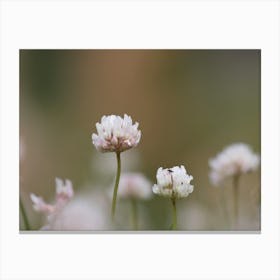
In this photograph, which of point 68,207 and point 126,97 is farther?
point 126,97

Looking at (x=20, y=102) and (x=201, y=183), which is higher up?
(x=20, y=102)

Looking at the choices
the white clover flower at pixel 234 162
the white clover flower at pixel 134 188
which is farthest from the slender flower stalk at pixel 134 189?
the white clover flower at pixel 234 162

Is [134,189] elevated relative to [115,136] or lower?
lower

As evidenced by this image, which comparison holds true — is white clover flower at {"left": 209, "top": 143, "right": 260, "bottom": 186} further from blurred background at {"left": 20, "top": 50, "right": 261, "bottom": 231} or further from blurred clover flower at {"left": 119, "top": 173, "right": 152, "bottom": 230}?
blurred clover flower at {"left": 119, "top": 173, "right": 152, "bottom": 230}

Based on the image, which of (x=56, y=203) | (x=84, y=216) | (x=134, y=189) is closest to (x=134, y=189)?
(x=134, y=189)

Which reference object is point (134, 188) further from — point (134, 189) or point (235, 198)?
point (235, 198)

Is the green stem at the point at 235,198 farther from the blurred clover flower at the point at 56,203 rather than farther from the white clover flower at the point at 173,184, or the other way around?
the blurred clover flower at the point at 56,203
